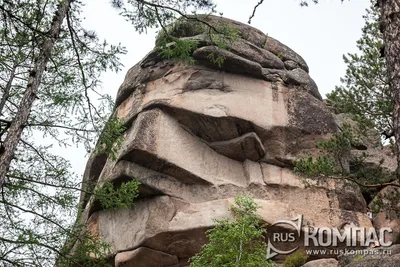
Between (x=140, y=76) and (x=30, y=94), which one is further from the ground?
(x=140, y=76)

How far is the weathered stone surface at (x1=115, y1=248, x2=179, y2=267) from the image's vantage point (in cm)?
1303

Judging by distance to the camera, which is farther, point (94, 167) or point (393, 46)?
point (94, 167)

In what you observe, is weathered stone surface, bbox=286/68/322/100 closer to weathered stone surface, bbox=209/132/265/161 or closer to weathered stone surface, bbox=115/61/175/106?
weathered stone surface, bbox=209/132/265/161

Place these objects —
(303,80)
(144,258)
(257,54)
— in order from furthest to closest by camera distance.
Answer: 1. (303,80)
2. (257,54)
3. (144,258)

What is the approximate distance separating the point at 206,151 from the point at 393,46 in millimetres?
9367

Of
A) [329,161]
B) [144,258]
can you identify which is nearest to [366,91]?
[329,161]

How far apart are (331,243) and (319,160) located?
13.4 ft

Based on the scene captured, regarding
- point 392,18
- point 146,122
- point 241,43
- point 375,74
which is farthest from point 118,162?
point 392,18

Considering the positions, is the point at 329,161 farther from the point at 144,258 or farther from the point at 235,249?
the point at 144,258

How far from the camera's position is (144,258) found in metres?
13.1

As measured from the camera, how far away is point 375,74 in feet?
41.1

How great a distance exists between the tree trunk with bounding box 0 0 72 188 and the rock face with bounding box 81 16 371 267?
5807mm

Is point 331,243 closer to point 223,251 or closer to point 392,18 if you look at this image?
point 223,251

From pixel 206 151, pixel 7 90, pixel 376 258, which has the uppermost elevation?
Answer: pixel 206 151
